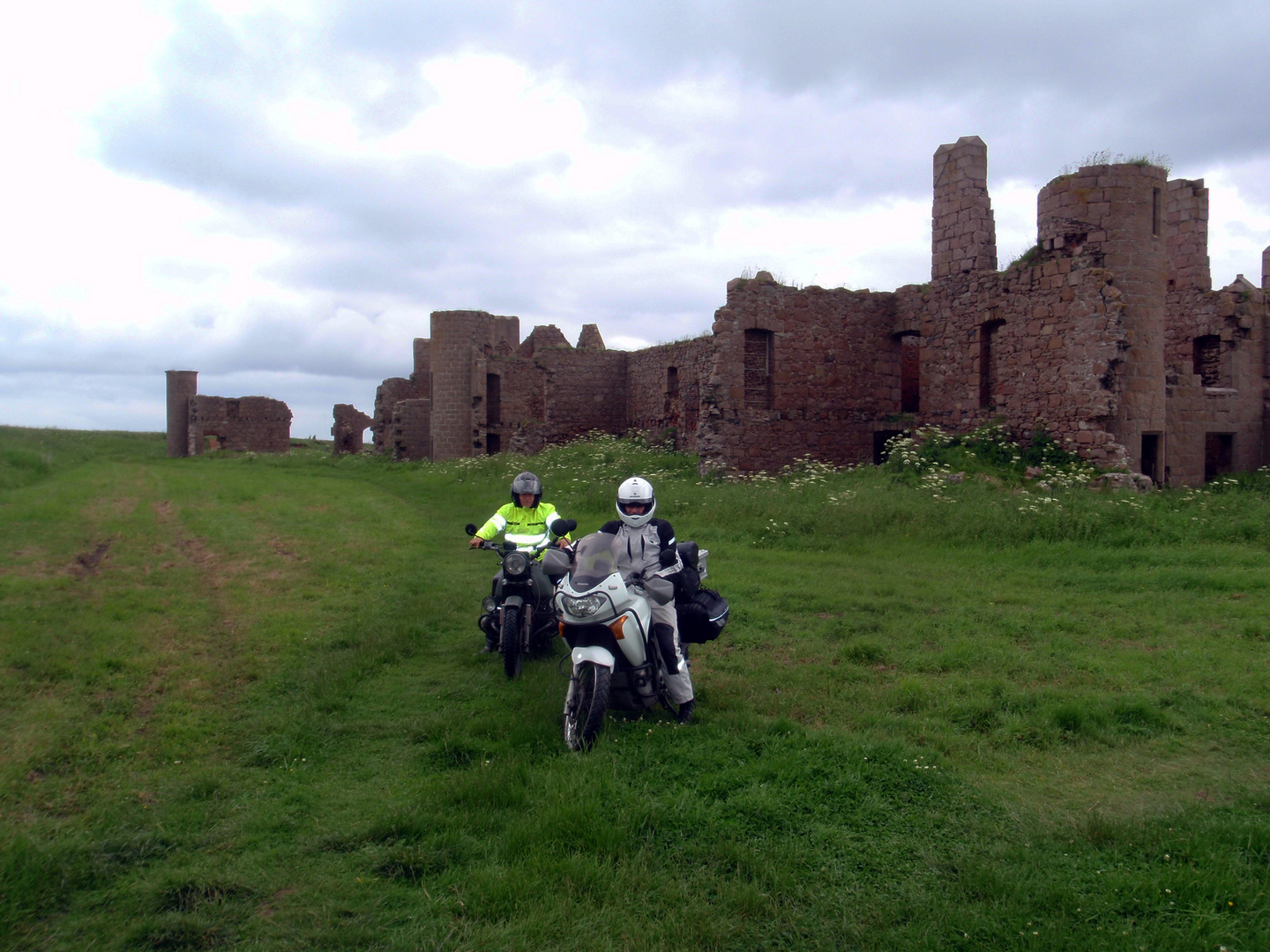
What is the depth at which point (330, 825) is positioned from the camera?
13.4ft

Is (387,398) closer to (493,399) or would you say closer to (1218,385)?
(493,399)

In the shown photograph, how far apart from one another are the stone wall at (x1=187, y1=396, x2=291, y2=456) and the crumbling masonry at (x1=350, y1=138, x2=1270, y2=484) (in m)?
24.3

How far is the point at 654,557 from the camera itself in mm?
5586

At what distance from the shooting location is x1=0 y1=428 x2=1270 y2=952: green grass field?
3.33 m

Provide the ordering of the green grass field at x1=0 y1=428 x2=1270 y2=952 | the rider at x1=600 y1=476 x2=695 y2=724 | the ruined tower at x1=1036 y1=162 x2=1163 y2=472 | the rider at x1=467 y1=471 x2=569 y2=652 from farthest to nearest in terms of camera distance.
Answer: the ruined tower at x1=1036 y1=162 x2=1163 y2=472 → the rider at x1=467 y1=471 x2=569 y2=652 → the rider at x1=600 y1=476 x2=695 y2=724 → the green grass field at x1=0 y1=428 x2=1270 y2=952

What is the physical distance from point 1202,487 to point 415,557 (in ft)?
45.7

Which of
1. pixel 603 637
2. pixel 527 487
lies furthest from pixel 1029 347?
pixel 603 637

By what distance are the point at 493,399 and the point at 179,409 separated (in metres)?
17.3

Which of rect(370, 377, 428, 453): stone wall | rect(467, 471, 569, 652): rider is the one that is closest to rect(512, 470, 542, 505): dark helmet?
rect(467, 471, 569, 652): rider

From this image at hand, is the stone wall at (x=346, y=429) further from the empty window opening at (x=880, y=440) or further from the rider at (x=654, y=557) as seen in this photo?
the rider at (x=654, y=557)

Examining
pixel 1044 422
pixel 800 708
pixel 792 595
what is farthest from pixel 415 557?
pixel 1044 422

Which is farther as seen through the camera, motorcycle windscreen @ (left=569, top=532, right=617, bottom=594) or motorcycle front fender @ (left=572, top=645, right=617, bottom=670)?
motorcycle windscreen @ (left=569, top=532, right=617, bottom=594)

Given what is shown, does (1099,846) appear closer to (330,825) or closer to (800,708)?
(800,708)

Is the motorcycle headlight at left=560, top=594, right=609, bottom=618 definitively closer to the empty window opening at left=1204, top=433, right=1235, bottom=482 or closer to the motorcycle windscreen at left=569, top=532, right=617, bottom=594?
the motorcycle windscreen at left=569, top=532, right=617, bottom=594
